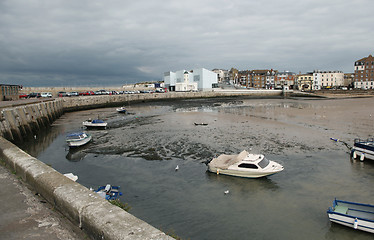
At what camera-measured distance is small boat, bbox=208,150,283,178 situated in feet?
53.8

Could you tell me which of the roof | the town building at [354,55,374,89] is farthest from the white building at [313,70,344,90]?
the roof

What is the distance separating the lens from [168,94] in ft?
309

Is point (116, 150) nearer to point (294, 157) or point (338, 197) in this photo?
point (294, 157)

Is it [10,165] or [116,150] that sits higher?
[10,165]

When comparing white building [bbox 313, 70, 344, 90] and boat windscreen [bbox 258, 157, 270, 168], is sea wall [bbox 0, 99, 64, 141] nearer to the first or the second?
boat windscreen [bbox 258, 157, 270, 168]

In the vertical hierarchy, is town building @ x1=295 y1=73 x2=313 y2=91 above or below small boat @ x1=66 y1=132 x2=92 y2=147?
above

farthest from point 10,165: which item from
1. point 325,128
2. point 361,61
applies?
point 361,61

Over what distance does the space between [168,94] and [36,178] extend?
88.6 m

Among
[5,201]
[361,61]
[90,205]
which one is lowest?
[5,201]

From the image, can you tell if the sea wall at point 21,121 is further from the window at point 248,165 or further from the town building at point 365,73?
the town building at point 365,73

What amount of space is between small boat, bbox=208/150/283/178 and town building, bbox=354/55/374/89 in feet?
476

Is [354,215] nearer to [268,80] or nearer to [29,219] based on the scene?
[29,219]

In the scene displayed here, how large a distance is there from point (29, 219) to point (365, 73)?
526 feet

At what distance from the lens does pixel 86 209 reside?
4.50 m
